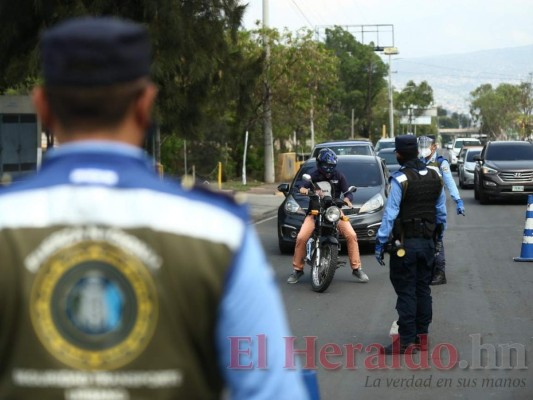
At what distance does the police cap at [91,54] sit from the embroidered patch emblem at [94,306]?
1.18ft

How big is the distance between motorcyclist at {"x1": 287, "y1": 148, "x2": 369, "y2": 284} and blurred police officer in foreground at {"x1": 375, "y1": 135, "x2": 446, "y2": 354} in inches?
165

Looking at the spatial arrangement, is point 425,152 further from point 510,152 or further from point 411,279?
point 510,152

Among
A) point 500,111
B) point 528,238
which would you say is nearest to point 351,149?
point 528,238

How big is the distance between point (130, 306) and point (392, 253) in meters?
6.87

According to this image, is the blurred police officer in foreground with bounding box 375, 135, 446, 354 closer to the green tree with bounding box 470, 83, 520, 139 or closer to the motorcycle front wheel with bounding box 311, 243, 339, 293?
the motorcycle front wheel with bounding box 311, 243, 339, 293

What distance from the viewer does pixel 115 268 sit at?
7.27 ft

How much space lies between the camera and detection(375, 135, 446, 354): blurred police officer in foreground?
8.91 meters

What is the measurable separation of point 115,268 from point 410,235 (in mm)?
6906

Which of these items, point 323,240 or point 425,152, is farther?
point 323,240

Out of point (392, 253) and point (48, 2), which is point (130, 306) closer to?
point (392, 253)

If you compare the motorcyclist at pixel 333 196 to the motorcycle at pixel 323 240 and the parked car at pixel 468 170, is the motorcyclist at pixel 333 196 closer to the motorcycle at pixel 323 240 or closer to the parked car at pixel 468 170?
the motorcycle at pixel 323 240

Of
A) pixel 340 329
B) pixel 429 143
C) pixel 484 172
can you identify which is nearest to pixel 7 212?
pixel 340 329

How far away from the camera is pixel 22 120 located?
26.2m

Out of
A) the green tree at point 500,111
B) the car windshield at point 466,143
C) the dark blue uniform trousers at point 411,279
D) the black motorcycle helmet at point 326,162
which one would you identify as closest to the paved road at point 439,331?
the dark blue uniform trousers at point 411,279
